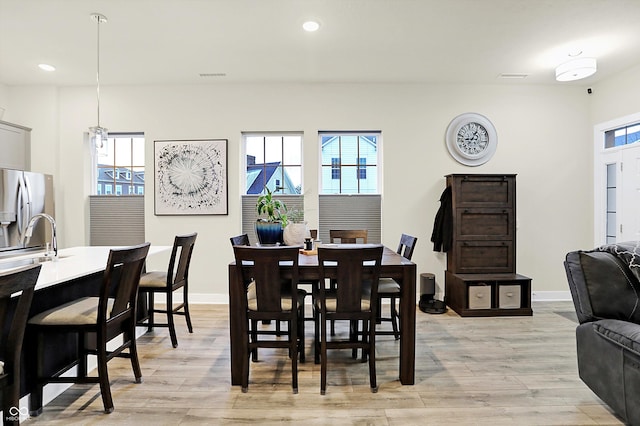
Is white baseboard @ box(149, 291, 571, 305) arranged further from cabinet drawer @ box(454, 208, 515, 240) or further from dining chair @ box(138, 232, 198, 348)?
dining chair @ box(138, 232, 198, 348)

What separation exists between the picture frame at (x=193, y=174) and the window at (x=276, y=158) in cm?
38

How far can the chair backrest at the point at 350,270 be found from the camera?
84.4 inches

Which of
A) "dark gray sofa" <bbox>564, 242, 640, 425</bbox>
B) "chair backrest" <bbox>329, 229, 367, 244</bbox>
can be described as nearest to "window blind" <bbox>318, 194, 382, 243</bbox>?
"chair backrest" <bbox>329, 229, 367, 244</bbox>

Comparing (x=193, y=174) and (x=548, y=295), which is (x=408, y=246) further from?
(x=193, y=174)

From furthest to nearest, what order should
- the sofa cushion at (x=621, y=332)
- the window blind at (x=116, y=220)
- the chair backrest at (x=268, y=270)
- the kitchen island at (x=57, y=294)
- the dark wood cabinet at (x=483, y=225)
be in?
the window blind at (x=116, y=220)
the dark wood cabinet at (x=483, y=225)
the chair backrest at (x=268, y=270)
the kitchen island at (x=57, y=294)
the sofa cushion at (x=621, y=332)

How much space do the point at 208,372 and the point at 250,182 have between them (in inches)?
106

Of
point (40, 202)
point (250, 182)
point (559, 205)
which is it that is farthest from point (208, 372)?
point (559, 205)

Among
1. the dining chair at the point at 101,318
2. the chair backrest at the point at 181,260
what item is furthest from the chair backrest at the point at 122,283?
the chair backrest at the point at 181,260

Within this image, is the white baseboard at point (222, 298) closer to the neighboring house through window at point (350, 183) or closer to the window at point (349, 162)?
the neighboring house through window at point (350, 183)

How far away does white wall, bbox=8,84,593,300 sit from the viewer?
448 centimetres

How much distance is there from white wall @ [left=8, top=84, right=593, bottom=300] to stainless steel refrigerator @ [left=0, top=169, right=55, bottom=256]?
0.53m

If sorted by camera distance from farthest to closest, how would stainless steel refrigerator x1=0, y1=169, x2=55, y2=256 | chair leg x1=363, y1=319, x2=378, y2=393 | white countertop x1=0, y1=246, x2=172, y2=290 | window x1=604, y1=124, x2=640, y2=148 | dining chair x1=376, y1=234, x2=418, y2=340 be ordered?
window x1=604, y1=124, x2=640, y2=148 → stainless steel refrigerator x1=0, y1=169, x2=55, y2=256 → dining chair x1=376, y1=234, x2=418, y2=340 → chair leg x1=363, y1=319, x2=378, y2=393 → white countertop x1=0, y1=246, x2=172, y2=290

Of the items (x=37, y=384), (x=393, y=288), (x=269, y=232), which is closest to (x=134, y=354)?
(x=37, y=384)

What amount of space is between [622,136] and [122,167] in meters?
6.34
